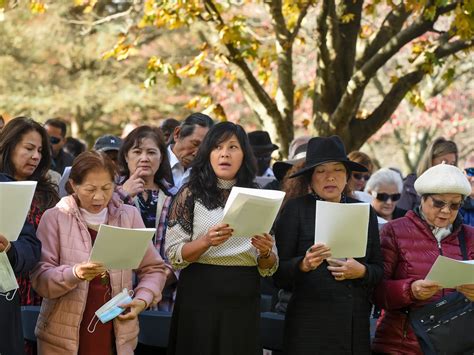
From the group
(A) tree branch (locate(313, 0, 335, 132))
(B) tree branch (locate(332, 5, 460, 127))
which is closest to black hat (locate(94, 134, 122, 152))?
(B) tree branch (locate(332, 5, 460, 127))

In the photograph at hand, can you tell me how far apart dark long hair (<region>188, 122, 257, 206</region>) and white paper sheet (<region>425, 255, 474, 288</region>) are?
3.94 ft

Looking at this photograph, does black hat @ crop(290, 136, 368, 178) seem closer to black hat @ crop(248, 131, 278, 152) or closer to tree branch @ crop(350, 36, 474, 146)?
black hat @ crop(248, 131, 278, 152)

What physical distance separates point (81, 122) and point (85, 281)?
27912mm

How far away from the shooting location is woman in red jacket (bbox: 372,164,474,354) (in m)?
6.08

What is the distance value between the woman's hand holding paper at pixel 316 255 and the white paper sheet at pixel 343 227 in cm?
3

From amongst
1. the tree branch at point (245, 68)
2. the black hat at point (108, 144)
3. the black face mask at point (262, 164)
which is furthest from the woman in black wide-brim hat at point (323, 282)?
the tree branch at point (245, 68)

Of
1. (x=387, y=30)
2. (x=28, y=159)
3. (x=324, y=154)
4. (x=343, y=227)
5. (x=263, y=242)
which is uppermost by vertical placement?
(x=387, y=30)

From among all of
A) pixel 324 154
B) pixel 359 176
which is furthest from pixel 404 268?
pixel 359 176

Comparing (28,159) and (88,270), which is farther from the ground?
(28,159)

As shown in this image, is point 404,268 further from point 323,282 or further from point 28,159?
point 28,159

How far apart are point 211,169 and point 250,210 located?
74cm

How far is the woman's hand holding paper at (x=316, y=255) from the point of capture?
574 cm

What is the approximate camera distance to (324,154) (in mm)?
6207

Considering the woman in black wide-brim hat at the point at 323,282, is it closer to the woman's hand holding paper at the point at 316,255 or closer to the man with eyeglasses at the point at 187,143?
the woman's hand holding paper at the point at 316,255
